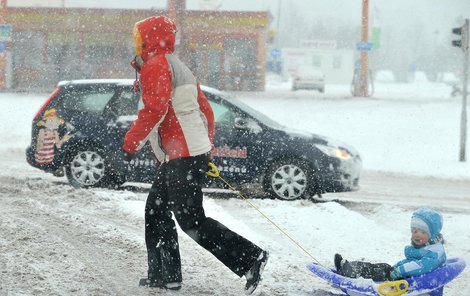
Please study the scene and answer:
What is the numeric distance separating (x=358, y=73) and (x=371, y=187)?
21.2m

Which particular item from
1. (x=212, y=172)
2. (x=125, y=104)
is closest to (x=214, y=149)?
(x=125, y=104)

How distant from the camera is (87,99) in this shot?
11.0 m

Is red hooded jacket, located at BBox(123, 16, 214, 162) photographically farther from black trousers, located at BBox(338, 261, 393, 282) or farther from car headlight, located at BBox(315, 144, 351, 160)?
car headlight, located at BBox(315, 144, 351, 160)

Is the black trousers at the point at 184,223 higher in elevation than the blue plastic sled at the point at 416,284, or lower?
higher

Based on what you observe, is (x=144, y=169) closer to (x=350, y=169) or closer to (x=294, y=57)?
(x=350, y=169)

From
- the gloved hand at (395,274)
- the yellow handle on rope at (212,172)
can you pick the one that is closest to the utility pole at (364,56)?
the yellow handle on rope at (212,172)

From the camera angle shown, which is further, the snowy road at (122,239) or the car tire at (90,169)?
the car tire at (90,169)

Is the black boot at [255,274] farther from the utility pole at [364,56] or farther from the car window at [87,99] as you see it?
the utility pole at [364,56]

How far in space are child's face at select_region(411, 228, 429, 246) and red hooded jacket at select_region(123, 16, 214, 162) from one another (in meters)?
1.48

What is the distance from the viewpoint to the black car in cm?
1048

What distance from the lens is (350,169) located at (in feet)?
34.9

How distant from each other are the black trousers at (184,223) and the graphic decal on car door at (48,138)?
5.84 metres

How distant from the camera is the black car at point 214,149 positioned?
412 inches

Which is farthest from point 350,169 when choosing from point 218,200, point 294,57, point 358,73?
point 294,57
